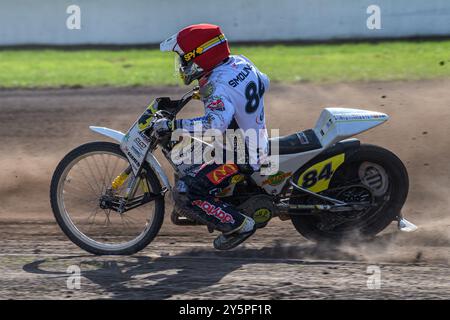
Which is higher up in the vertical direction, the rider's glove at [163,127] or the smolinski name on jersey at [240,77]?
the smolinski name on jersey at [240,77]

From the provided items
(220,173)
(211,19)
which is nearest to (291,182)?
(220,173)

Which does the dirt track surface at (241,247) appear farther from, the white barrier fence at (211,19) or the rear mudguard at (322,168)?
the white barrier fence at (211,19)

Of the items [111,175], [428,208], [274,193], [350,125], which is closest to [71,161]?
[111,175]

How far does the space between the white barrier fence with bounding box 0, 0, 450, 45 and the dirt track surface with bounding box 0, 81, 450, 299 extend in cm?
816

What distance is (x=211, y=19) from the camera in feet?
66.2

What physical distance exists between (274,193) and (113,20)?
576 inches

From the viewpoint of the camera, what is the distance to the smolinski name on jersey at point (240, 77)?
6070mm

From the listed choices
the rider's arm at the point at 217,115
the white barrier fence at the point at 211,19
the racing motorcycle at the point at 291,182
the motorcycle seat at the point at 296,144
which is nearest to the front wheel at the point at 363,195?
the racing motorcycle at the point at 291,182

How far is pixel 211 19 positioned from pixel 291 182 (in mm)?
14236

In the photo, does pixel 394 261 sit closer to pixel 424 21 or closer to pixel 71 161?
pixel 71 161

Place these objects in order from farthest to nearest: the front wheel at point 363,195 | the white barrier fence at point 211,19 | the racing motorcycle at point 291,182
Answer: the white barrier fence at point 211,19 → the front wheel at point 363,195 → the racing motorcycle at point 291,182

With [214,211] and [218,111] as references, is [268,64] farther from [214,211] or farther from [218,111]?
[218,111]

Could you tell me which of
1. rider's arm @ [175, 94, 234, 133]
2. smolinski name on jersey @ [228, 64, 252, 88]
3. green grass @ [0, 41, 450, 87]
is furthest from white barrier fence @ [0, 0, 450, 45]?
rider's arm @ [175, 94, 234, 133]

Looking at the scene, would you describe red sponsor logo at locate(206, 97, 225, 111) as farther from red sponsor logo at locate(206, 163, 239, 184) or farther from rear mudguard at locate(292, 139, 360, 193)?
rear mudguard at locate(292, 139, 360, 193)
